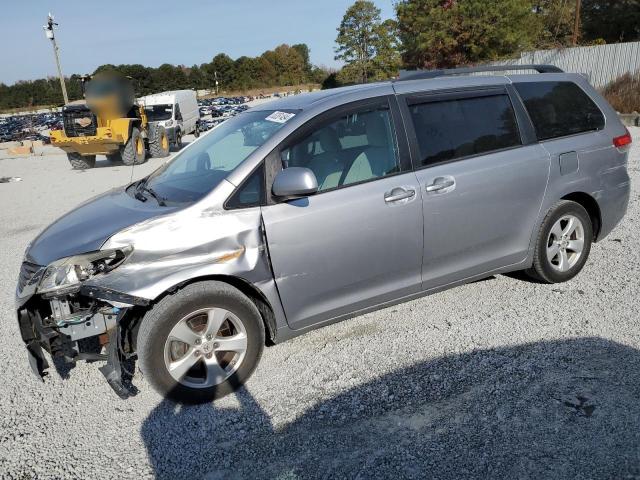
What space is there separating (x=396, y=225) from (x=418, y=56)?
103 feet

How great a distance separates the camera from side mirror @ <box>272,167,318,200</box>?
3.01 metres

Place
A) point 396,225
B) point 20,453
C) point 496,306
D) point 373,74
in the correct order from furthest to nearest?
point 373,74, point 496,306, point 396,225, point 20,453

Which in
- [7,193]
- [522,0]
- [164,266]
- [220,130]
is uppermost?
[522,0]

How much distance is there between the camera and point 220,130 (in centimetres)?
412

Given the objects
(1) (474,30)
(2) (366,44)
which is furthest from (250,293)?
(2) (366,44)

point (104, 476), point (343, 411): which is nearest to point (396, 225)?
point (343, 411)

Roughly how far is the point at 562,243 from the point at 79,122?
15.0 metres

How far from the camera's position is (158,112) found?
20.2 meters

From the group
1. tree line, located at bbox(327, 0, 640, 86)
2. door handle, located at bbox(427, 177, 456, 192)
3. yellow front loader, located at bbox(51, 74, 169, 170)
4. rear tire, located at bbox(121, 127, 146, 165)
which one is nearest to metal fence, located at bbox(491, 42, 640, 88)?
tree line, located at bbox(327, 0, 640, 86)

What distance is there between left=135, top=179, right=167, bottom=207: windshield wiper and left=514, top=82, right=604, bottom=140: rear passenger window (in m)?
2.91

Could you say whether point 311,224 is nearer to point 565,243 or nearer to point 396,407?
point 396,407

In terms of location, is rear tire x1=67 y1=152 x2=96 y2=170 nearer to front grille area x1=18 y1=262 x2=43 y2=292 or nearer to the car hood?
the car hood

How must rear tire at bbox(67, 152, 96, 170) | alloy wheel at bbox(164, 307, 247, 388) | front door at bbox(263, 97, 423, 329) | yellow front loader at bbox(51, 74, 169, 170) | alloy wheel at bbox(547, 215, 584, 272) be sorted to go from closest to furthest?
1. alloy wheel at bbox(164, 307, 247, 388)
2. front door at bbox(263, 97, 423, 329)
3. alloy wheel at bbox(547, 215, 584, 272)
4. yellow front loader at bbox(51, 74, 169, 170)
5. rear tire at bbox(67, 152, 96, 170)

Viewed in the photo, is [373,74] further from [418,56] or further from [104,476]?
[104,476]
